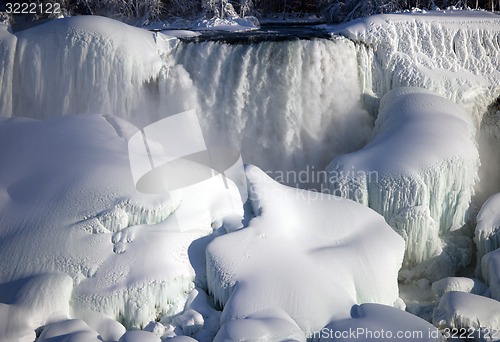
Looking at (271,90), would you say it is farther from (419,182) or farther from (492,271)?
(492,271)

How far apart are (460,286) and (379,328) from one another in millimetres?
1309

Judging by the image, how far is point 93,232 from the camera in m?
4.53

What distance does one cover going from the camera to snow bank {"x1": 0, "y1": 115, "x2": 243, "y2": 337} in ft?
13.9

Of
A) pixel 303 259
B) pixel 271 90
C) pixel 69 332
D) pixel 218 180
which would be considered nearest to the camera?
pixel 69 332

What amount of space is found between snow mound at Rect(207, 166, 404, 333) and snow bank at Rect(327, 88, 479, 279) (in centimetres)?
34

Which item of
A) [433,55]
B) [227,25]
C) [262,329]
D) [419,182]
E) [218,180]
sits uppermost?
[227,25]

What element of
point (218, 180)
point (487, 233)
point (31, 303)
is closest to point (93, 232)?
point (31, 303)

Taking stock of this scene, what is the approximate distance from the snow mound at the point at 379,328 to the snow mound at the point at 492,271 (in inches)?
38.2

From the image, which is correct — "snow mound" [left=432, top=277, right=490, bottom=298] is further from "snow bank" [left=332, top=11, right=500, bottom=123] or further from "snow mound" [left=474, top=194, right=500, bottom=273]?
"snow bank" [left=332, top=11, right=500, bottom=123]

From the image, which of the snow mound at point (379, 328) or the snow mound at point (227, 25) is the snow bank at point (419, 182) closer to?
the snow mound at point (379, 328)

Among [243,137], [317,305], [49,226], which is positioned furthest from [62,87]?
[317,305]

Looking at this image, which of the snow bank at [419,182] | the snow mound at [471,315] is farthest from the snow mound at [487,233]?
the snow mound at [471,315]

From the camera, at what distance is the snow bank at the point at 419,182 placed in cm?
553

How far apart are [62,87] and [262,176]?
2854 mm
